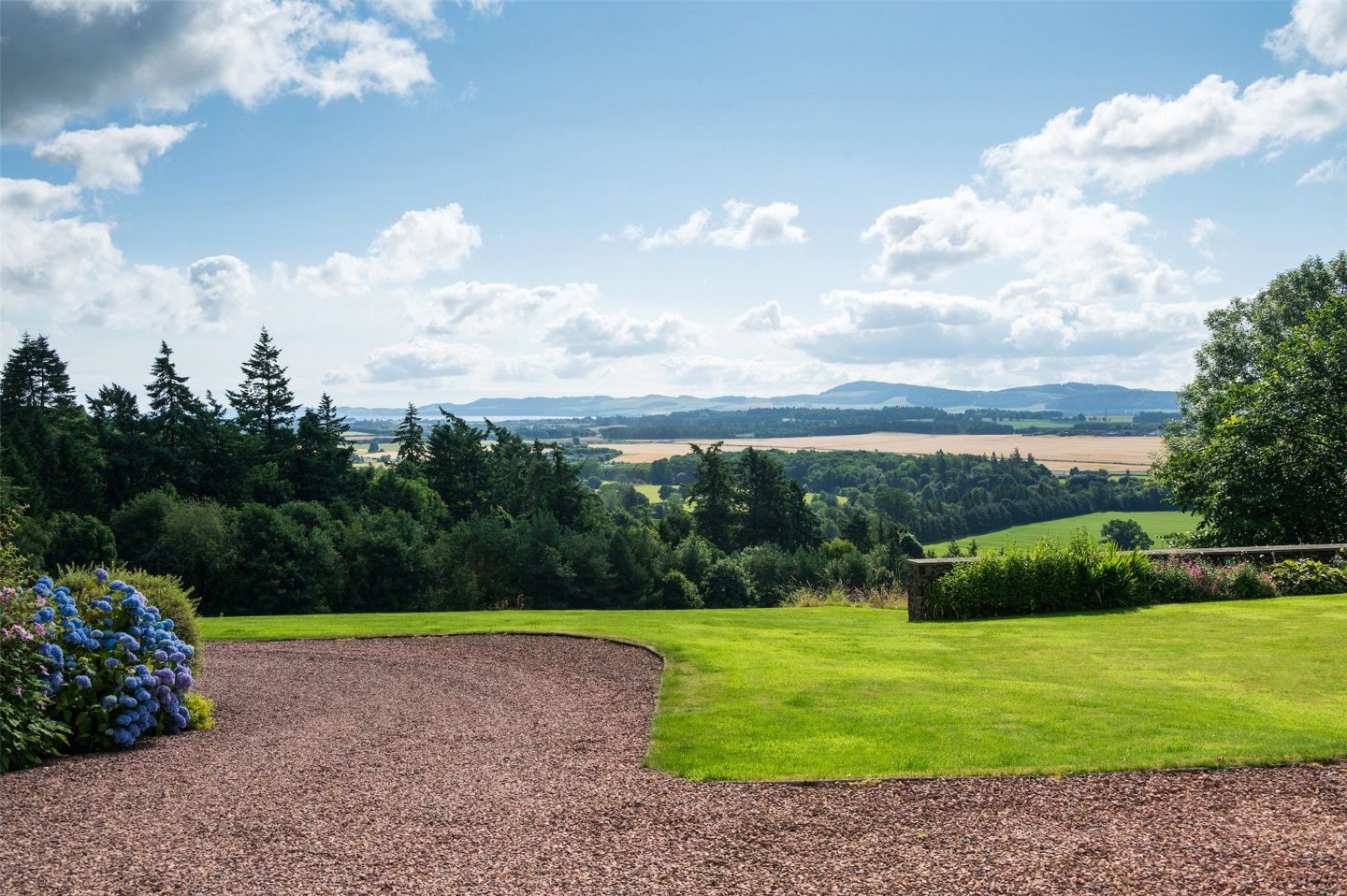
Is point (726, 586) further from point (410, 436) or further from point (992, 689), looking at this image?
point (992, 689)

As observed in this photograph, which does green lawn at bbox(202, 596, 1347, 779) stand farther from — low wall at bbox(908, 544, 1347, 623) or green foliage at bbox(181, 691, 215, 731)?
green foliage at bbox(181, 691, 215, 731)

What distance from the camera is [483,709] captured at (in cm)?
930

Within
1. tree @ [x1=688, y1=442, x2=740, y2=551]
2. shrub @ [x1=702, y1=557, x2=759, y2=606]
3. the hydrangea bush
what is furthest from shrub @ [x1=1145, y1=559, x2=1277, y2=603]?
tree @ [x1=688, y1=442, x2=740, y2=551]

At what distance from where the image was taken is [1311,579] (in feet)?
52.8

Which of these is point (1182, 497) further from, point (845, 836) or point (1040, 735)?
point (845, 836)

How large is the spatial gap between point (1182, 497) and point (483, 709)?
69.4 ft

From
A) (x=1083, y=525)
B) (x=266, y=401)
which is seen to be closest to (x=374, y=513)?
(x=266, y=401)

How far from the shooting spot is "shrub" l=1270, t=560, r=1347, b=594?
52.6 feet

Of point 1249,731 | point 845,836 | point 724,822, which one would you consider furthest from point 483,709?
point 1249,731

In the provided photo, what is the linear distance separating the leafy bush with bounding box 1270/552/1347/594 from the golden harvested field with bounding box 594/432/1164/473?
3457 inches

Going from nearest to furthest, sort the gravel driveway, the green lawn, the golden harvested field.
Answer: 1. the gravel driveway
2. the green lawn
3. the golden harvested field

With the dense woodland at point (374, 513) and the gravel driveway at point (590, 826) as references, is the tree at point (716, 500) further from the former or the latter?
the gravel driveway at point (590, 826)

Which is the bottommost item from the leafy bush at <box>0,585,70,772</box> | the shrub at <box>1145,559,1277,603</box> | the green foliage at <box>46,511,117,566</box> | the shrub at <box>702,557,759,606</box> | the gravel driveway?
the shrub at <box>702,557,759,606</box>

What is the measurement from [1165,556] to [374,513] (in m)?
50.8
